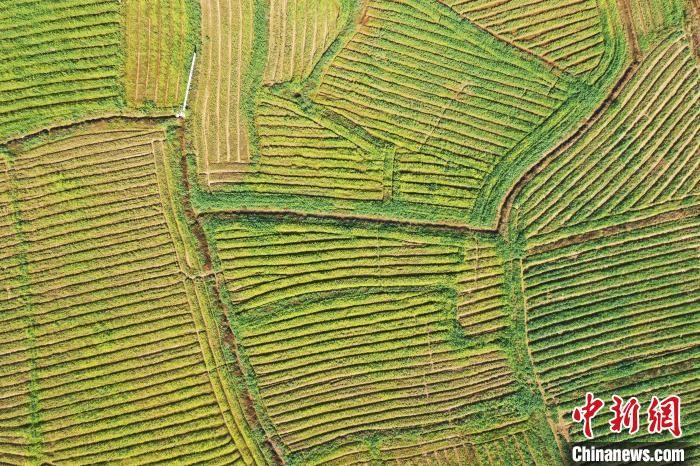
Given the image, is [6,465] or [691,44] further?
[691,44]

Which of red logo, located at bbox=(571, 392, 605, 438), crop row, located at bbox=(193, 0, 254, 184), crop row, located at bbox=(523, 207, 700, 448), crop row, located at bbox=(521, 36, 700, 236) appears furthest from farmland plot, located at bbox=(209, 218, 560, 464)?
crop row, located at bbox=(521, 36, 700, 236)

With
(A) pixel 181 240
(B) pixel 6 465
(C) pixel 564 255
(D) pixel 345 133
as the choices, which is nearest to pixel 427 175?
(D) pixel 345 133

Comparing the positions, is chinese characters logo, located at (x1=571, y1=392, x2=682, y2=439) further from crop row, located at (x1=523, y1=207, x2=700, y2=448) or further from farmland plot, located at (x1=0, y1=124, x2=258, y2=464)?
farmland plot, located at (x1=0, y1=124, x2=258, y2=464)

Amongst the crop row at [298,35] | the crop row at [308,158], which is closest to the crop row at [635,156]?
the crop row at [308,158]

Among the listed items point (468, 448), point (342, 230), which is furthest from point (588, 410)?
point (342, 230)

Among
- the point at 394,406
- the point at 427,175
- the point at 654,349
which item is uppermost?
the point at 427,175

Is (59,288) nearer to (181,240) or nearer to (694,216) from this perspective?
(181,240)
